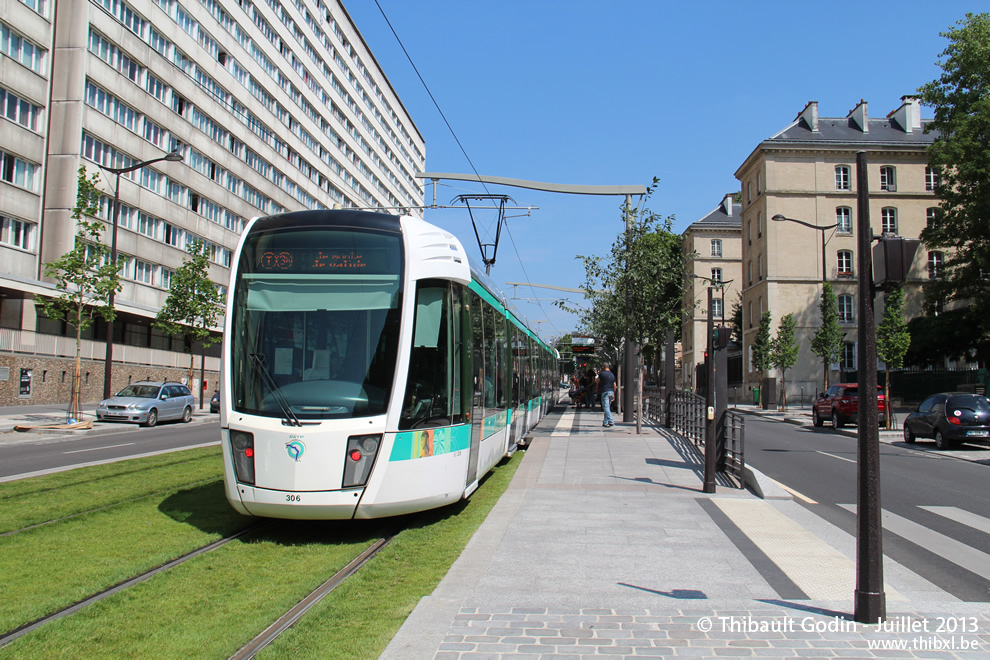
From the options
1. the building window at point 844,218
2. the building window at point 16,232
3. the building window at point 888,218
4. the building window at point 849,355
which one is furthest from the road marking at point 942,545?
the building window at point 888,218

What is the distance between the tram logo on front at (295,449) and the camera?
741cm

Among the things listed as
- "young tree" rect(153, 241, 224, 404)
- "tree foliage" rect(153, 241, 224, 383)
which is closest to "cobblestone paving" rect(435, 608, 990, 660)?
"young tree" rect(153, 241, 224, 404)

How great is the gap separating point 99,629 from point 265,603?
41.4 inches

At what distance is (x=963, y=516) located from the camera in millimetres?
10164

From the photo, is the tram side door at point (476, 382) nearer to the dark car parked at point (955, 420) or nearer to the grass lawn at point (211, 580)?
the grass lawn at point (211, 580)

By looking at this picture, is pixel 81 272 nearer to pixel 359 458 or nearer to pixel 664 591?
pixel 359 458

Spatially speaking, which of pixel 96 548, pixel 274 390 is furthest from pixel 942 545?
pixel 96 548

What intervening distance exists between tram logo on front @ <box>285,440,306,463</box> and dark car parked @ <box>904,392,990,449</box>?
1964 cm

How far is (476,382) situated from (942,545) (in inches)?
204

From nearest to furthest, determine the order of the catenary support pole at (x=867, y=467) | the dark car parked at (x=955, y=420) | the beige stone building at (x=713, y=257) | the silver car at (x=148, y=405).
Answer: the catenary support pole at (x=867, y=467) < the dark car parked at (x=955, y=420) < the silver car at (x=148, y=405) < the beige stone building at (x=713, y=257)

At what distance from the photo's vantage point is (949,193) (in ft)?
139

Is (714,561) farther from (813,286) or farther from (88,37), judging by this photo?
(813,286)

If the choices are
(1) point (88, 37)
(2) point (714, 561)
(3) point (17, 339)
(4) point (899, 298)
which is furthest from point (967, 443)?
(1) point (88, 37)

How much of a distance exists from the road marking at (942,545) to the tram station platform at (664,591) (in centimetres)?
71
